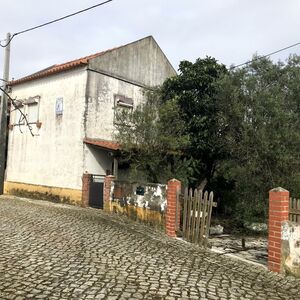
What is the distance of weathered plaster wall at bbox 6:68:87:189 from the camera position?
17.0 m

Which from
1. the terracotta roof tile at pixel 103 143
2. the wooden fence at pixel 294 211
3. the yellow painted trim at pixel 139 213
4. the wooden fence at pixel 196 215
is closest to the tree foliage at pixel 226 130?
the yellow painted trim at pixel 139 213

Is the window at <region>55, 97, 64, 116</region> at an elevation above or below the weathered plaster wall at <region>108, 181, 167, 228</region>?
above

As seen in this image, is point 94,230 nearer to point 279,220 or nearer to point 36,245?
point 36,245

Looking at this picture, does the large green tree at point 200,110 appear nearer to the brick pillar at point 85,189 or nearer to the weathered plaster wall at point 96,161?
Result: the weathered plaster wall at point 96,161

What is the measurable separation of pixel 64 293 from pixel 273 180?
868cm

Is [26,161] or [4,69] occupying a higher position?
[4,69]

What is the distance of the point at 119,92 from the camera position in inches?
721

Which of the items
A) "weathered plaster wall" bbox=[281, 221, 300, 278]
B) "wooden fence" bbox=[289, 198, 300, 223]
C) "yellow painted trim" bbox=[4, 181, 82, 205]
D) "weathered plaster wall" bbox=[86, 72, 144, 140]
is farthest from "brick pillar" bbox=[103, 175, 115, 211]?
"weathered plaster wall" bbox=[281, 221, 300, 278]

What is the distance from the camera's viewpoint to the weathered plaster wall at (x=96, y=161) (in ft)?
55.0

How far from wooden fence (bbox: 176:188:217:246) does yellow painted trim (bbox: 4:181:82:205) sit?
7.16 m

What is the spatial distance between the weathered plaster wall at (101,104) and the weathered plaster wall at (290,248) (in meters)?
10.6

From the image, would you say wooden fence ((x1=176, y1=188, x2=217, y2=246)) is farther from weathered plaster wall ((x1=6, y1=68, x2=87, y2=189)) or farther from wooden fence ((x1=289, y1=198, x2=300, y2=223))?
weathered plaster wall ((x1=6, y1=68, x2=87, y2=189))

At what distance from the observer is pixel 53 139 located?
18312 mm

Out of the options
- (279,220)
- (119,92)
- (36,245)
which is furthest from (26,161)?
(279,220)
